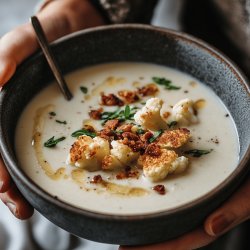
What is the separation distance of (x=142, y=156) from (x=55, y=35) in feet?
1.65

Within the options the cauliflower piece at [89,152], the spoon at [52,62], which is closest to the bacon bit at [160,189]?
the cauliflower piece at [89,152]

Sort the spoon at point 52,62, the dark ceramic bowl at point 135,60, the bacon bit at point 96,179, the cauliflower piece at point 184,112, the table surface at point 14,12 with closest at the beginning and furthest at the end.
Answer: the dark ceramic bowl at point 135,60
the bacon bit at point 96,179
the cauliflower piece at point 184,112
the spoon at point 52,62
the table surface at point 14,12

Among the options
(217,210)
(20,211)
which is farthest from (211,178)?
(20,211)

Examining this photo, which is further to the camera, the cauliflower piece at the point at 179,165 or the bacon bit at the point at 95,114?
the bacon bit at the point at 95,114

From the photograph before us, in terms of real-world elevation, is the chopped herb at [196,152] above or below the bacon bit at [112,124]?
below

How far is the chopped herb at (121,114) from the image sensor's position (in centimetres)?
101

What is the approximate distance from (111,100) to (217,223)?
36 cm

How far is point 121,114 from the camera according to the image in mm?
1023

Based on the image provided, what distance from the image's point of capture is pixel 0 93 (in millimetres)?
999

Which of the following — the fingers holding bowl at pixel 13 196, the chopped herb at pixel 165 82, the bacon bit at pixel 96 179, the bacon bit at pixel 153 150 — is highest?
the bacon bit at pixel 153 150

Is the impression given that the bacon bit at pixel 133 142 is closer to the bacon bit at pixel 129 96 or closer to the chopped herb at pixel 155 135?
the chopped herb at pixel 155 135

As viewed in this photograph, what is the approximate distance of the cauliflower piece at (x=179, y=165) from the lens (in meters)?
0.87

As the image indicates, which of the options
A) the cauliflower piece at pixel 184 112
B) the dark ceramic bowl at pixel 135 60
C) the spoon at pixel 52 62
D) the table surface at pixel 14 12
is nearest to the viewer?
the dark ceramic bowl at pixel 135 60

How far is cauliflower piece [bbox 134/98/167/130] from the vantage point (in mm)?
949
